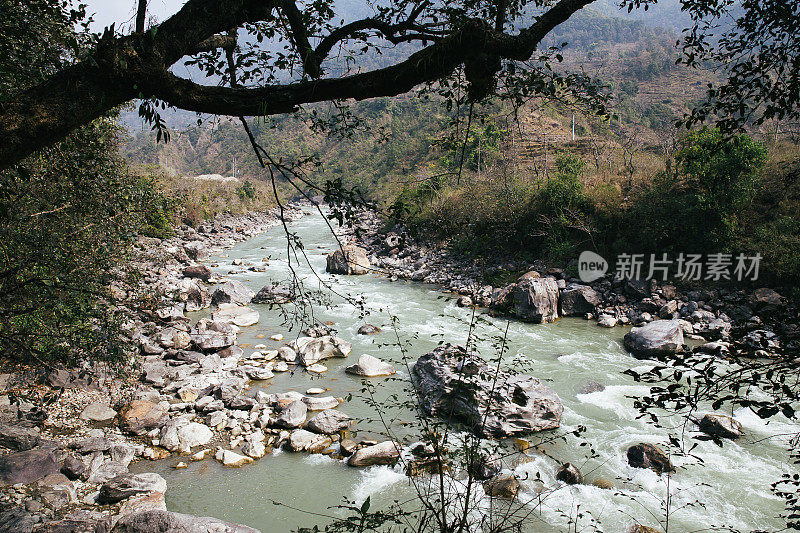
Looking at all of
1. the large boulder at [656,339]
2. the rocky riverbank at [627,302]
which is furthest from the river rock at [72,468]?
the large boulder at [656,339]

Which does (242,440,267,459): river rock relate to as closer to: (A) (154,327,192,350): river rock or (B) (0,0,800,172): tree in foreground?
(A) (154,327,192,350): river rock

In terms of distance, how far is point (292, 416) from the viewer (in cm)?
637

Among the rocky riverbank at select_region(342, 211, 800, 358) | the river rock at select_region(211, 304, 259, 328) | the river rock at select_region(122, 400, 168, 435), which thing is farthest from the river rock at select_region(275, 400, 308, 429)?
A: the river rock at select_region(211, 304, 259, 328)

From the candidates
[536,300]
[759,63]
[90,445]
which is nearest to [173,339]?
[90,445]

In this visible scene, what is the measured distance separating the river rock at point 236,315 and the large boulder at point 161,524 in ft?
22.0

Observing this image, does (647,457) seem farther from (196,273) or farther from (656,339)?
(196,273)

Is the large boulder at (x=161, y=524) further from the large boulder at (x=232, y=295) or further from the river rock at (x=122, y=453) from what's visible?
the large boulder at (x=232, y=295)

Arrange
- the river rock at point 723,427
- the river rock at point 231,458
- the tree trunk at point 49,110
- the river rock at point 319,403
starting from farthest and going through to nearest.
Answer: the river rock at point 319,403 < the river rock at point 723,427 < the river rock at point 231,458 < the tree trunk at point 49,110

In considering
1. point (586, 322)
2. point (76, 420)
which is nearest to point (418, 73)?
point (76, 420)

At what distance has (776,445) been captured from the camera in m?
6.07

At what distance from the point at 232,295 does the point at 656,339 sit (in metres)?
10.1

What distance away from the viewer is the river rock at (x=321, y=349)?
8438 mm

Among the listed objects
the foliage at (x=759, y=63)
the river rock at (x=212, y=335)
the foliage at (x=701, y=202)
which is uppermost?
the foliage at (x=759, y=63)

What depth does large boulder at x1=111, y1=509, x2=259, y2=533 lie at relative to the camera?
3.85 meters
